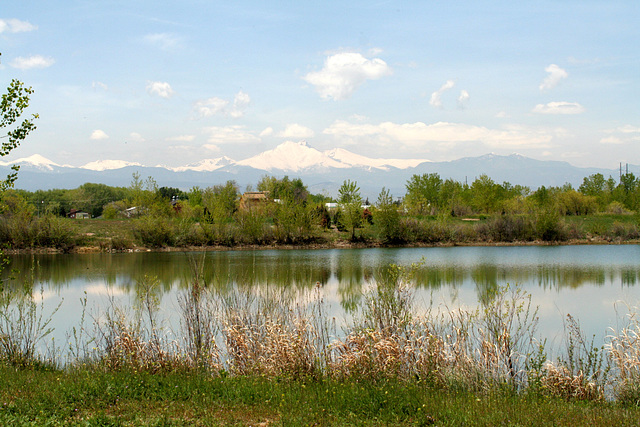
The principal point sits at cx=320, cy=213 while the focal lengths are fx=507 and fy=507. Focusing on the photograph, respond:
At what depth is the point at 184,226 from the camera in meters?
48.5

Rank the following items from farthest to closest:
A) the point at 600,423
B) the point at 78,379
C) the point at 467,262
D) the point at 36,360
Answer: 1. the point at 467,262
2. the point at 36,360
3. the point at 78,379
4. the point at 600,423

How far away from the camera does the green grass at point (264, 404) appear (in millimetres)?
6328

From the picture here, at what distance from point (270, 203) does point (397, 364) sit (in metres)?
46.2

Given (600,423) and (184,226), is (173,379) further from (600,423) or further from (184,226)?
(184,226)

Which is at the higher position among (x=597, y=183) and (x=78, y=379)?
(x=597, y=183)

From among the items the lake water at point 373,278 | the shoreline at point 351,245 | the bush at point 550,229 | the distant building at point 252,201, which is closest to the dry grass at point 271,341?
the lake water at point 373,278

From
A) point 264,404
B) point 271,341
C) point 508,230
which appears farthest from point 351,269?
point 508,230

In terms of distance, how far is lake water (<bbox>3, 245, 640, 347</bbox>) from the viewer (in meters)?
15.7

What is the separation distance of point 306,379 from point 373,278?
386 inches

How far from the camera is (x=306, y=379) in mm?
8297

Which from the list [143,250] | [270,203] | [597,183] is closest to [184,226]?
[143,250]

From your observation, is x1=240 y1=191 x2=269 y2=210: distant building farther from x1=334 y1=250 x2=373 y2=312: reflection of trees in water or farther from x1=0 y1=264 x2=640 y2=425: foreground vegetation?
x1=0 y1=264 x2=640 y2=425: foreground vegetation

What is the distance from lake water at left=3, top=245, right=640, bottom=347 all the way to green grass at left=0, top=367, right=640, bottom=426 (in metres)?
3.65

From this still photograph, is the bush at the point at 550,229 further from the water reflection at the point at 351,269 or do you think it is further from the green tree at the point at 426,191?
the green tree at the point at 426,191
